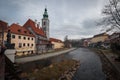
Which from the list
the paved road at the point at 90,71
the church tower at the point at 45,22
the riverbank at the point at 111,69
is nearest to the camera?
the riverbank at the point at 111,69

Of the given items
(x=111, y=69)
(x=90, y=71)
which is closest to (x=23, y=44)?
(x=90, y=71)

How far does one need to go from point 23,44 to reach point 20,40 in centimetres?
194

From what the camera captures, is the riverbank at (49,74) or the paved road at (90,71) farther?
the paved road at (90,71)

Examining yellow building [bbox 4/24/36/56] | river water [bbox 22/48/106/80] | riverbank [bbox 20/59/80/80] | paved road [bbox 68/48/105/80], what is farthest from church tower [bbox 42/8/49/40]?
riverbank [bbox 20/59/80/80]

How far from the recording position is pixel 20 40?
4009cm

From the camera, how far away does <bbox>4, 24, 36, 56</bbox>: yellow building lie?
123 feet

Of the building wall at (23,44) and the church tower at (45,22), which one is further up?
the church tower at (45,22)

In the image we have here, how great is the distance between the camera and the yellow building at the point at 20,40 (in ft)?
123

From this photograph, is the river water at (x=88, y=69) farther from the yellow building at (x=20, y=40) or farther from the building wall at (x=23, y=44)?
the yellow building at (x=20, y=40)

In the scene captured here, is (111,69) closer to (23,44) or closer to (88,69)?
(88,69)

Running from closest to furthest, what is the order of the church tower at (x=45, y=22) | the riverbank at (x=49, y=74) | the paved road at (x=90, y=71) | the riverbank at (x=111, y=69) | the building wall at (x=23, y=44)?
1. the riverbank at (x=49, y=74)
2. the riverbank at (x=111, y=69)
3. the paved road at (x=90, y=71)
4. the building wall at (x=23, y=44)
5. the church tower at (x=45, y=22)

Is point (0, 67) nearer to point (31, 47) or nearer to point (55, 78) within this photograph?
point (55, 78)

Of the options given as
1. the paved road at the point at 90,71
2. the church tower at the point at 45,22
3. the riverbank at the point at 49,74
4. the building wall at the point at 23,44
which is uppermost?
the church tower at the point at 45,22

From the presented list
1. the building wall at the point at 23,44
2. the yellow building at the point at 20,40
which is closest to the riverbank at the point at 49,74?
the yellow building at the point at 20,40
